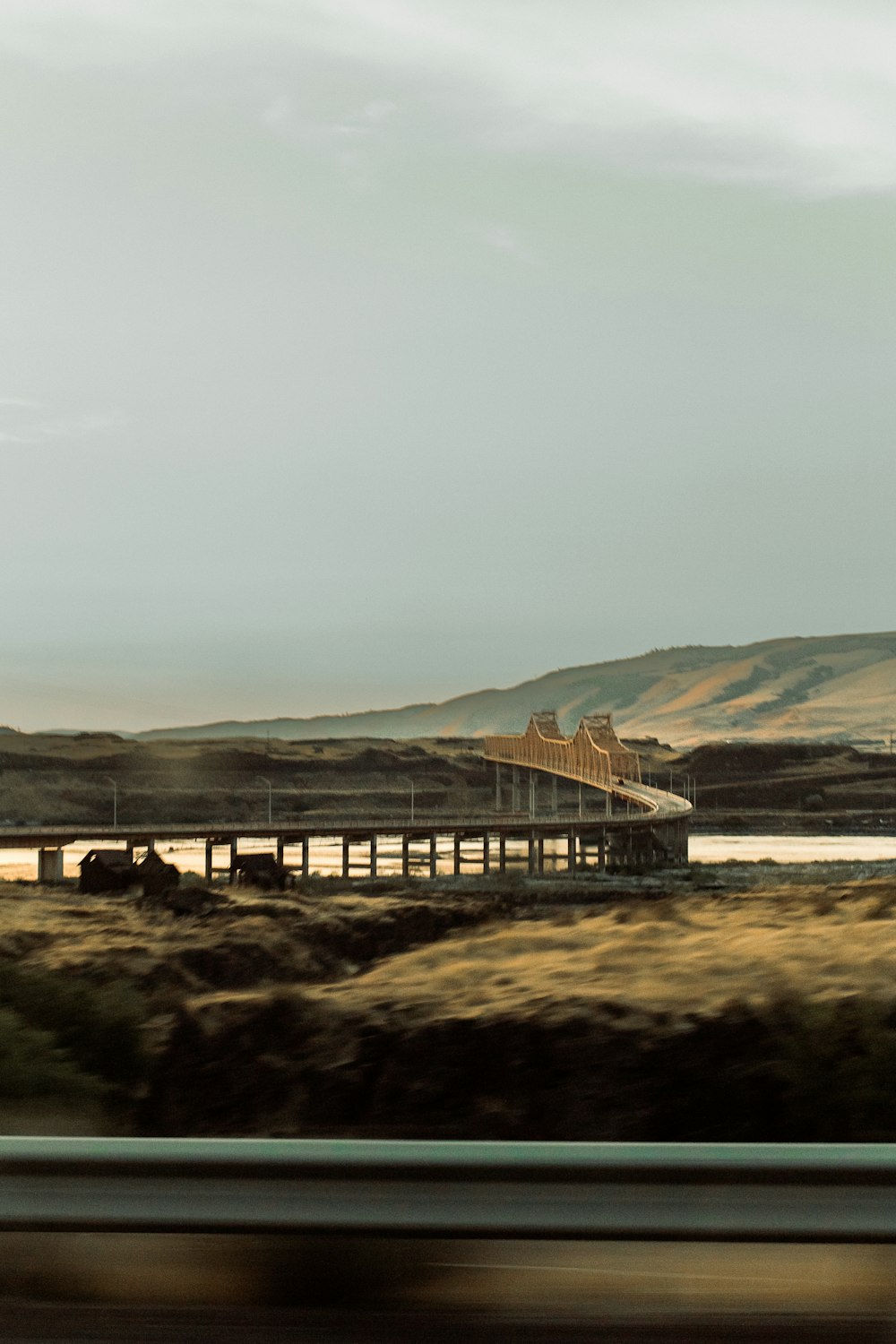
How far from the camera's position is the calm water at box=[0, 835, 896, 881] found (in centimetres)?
9506

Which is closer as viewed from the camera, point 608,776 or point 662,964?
point 662,964

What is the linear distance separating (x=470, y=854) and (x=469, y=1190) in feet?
378

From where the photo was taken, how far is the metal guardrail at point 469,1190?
3.01 meters

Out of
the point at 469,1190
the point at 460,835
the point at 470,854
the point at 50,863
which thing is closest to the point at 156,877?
→ the point at 50,863

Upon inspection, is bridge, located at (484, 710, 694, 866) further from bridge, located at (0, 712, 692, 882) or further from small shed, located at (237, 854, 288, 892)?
small shed, located at (237, 854, 288, 892)

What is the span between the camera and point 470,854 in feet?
385

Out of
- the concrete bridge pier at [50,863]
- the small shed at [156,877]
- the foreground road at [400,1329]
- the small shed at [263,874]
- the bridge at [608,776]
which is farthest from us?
the bridge at [608,776]

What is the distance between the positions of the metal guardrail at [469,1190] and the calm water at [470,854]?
7670 cm

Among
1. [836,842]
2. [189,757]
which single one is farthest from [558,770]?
[189,757]

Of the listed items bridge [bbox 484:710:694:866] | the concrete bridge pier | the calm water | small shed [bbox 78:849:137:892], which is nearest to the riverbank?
small shed [bbox 78:849:137:892]

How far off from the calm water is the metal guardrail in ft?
252

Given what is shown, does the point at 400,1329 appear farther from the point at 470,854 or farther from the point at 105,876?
the point at 470,854

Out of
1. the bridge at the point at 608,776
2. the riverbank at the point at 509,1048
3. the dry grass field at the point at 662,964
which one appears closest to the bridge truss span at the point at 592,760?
the bridge at the point at 608,776

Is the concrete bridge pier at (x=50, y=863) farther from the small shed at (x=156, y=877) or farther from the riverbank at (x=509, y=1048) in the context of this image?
the riverbank at (x=509, y=1048)
